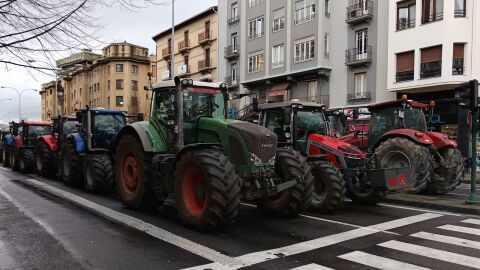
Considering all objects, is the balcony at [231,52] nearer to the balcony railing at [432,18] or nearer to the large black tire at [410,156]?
the balcony railing at [432,18]

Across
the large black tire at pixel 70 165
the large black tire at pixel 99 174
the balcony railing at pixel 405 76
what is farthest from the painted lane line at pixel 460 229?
the balcony railing at pixel 405 76

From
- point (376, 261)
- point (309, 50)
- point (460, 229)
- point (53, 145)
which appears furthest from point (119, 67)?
point (376, 261)

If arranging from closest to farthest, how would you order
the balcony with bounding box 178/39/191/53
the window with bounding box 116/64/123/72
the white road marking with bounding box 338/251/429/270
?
the white road marking with bounding box 338/251/429/270 → the balcony with bounding box 178/39/191/53 → the window with bounding box 116/64/123/72

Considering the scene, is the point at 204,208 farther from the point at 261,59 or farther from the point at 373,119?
the point at 261,59

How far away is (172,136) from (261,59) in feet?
88.4

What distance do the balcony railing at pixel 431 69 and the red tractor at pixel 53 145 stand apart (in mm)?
17902

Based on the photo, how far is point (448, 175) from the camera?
41.5 feet

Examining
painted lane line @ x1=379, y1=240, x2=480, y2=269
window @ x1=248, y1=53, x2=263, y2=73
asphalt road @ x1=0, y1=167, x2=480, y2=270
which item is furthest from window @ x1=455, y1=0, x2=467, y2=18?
painted lane line @ x1=379, y1=240, x2=480, y2=269

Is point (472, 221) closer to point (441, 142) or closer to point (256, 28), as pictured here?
point (441, 142)

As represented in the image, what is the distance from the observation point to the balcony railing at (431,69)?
77.2 ft

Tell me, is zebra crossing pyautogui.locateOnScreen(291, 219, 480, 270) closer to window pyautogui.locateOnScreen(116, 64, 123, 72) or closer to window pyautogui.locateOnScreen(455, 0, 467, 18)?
window pyautogui.locateOnScreen(455, 0, 467, 18)

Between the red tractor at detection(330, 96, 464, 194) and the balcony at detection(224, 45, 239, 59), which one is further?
the balcony at detection(224, 45, 239, 59)

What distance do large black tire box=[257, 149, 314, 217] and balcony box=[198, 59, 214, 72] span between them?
3399 centimetres

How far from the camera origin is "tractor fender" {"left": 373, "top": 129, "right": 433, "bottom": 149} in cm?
1160
